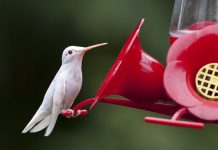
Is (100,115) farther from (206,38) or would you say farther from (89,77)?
(206,38)

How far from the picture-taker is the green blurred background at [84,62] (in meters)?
7.17

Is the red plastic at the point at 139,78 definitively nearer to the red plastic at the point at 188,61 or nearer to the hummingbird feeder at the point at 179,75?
the hummingbird feeder at the point at 179,75

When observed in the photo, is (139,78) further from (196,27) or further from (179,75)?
(196,27)

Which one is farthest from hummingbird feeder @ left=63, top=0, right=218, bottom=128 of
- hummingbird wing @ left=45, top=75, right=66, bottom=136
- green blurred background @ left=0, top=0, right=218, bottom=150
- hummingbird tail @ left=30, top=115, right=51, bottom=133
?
green blurred background @ left=0, top=0, right=218, bottom=150

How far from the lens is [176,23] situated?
417 centimetres

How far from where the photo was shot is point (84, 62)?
7.50 metres

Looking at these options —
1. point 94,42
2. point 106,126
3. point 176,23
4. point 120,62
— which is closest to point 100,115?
point 106,126

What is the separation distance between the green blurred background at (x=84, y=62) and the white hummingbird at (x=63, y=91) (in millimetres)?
3045

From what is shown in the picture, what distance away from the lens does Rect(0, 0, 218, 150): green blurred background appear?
7.17 meters

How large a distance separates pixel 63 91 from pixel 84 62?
361 centimetres

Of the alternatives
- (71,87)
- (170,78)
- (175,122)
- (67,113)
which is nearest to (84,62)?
(71,87)

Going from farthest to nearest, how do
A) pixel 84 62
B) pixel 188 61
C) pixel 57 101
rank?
pixel 84 62, pixel 57 101, pixel 188 61

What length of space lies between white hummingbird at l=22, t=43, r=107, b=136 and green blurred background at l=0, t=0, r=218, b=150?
9.99ft

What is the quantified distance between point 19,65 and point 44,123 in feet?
12.3
